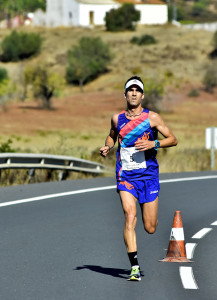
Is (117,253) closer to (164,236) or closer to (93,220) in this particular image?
(164,236)

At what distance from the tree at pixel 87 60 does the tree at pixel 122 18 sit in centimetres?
1313

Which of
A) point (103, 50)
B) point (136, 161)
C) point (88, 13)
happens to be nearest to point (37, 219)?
point (136, 161)

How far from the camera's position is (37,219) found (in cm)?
1403

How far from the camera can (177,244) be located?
9844 mm

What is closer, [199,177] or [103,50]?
[199,177]

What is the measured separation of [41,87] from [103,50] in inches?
1153

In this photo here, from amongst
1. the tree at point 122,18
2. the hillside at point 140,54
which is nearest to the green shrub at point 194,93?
the hillside at point 140,54

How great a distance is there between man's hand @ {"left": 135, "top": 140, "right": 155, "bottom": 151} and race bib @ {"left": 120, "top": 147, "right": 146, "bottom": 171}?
88 millimetres

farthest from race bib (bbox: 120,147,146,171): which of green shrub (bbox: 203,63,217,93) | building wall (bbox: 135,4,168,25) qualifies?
building wall (bbox: 135,4,168,25)

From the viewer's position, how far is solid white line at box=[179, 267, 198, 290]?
341 inches

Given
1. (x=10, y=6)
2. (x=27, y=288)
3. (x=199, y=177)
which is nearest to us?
(x=27, y=288)

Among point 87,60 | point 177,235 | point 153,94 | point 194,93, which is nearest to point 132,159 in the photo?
Answer: point 177,235

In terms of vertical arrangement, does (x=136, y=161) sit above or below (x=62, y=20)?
below

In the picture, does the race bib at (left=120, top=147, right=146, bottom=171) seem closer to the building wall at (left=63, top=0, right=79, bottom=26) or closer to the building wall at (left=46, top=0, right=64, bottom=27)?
the building wall at (left=63, top=0, right=79, bottom=26)
